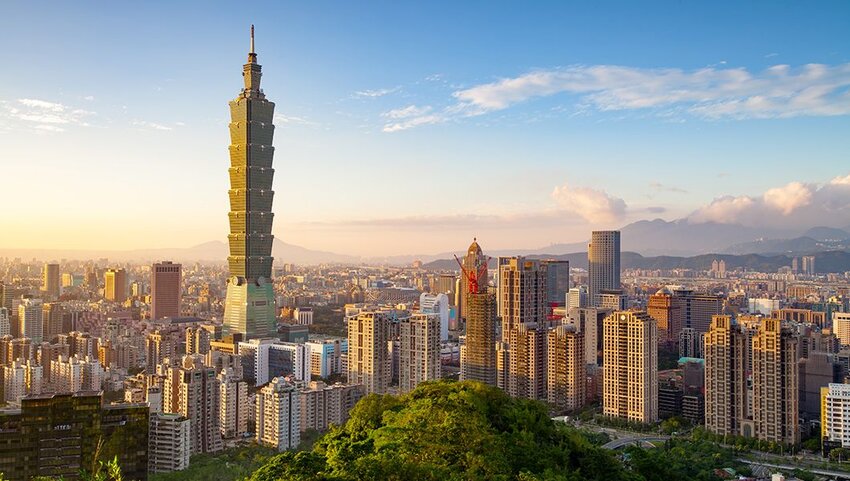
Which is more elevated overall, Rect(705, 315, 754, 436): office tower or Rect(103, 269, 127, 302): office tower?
Rect(103, 269, 127, 302): office tower

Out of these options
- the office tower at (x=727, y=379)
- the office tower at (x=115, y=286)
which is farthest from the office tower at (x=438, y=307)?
the office tower at (x=727, y=379)

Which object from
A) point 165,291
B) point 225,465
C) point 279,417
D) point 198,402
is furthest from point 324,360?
point 165,291

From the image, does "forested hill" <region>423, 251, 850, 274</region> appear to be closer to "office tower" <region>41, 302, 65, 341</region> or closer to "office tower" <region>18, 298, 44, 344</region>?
"office tower" <region>41, 302, 65, 341</region>

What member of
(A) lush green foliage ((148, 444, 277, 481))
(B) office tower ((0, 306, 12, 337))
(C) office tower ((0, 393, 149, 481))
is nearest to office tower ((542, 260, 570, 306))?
(B) office tower ((0, 306, 12, 337))

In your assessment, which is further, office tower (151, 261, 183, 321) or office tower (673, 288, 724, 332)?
office tower (151, 261, 183, 321)

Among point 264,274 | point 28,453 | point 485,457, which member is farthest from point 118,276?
point 485,457

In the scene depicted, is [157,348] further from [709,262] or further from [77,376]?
[709,262]
